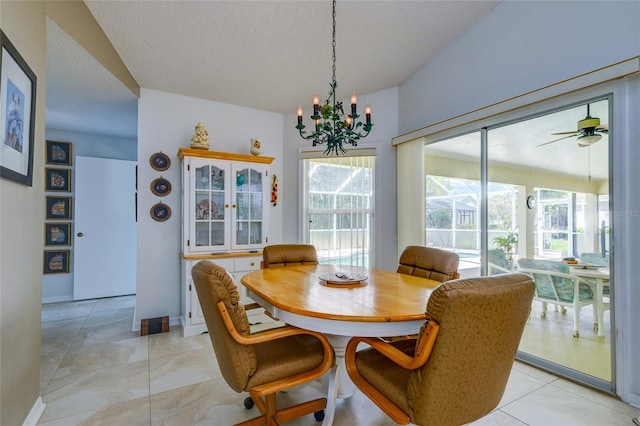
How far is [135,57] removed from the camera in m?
2.75

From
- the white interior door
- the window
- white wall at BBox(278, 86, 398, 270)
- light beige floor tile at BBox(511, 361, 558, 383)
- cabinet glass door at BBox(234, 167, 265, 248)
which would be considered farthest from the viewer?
the white interior door

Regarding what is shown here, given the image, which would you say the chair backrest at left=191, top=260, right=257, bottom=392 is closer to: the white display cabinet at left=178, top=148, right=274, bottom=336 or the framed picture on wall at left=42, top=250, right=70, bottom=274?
the white display cabinet at left=178, top=148, right=274, bottom=336

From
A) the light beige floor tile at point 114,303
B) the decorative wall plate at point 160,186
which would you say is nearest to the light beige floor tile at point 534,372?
the decorative wall plate at point 160,186

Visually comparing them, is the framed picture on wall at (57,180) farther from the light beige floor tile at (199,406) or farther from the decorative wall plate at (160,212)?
the light beige floor tile at (199,406)

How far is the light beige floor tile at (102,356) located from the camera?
237 cm

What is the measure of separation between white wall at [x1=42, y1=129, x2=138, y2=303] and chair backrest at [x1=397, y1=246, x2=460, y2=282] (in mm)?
4528

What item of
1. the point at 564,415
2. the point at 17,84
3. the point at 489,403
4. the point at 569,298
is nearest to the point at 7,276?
the point at 17,84

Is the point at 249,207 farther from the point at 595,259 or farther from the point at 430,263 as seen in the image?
the point at 595,259

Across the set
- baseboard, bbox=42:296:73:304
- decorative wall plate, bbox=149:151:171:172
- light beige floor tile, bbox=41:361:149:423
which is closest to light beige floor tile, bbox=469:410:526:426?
light beige floor tile, bbox=41:361:149:423

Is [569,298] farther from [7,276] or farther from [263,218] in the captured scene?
[7,276]

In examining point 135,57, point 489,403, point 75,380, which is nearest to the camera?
point 489,403

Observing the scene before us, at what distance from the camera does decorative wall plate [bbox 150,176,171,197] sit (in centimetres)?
333

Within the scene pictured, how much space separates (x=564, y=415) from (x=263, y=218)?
120 inches

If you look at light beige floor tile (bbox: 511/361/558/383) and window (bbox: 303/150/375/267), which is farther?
window (bbox: 303/150/375/267)
